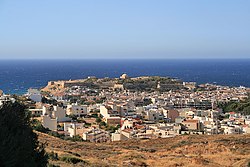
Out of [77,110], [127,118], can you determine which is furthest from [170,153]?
[77,110]

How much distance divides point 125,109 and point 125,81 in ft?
137

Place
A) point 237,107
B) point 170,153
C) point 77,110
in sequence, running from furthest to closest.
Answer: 1. point 237,107
2. point 77,110
3. point 170,153

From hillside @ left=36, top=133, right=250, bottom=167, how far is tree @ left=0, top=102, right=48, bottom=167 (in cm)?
354

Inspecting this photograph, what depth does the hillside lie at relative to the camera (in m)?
18.4

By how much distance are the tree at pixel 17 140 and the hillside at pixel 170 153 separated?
3.54m

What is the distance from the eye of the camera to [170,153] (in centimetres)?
2227

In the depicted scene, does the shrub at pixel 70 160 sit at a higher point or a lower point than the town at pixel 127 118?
higher

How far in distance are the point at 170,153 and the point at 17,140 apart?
13.1 meters

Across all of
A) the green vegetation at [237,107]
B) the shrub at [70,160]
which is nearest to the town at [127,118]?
the green vegetation at [237,107]

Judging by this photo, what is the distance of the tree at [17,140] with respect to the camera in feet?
31.7

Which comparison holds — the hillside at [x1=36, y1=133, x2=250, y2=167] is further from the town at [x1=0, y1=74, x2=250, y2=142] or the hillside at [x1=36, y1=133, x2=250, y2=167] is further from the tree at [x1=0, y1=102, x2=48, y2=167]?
the town at [x1=0, y1=74, x2=250, y2=142]

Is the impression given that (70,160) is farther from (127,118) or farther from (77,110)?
(77,110)

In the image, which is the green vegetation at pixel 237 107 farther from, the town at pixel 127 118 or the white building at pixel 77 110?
the white building at pixel 77 110

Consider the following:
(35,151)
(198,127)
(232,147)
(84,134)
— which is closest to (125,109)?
(198,127)
